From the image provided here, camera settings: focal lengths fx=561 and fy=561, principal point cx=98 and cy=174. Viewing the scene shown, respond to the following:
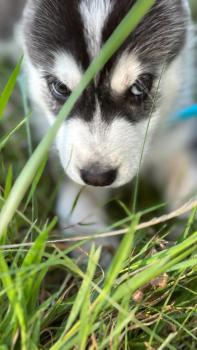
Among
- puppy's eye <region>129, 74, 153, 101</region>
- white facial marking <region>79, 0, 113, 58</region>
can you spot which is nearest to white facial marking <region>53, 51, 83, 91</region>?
white facial marking <region>79, 0, 113, 58</region>

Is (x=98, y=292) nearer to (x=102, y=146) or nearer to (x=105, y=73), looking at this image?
(x=102, y=146)

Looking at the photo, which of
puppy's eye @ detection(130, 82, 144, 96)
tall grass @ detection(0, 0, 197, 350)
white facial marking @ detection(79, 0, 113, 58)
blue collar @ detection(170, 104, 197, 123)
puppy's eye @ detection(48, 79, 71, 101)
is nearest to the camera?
tall grass @ detection(0, 0, 197, 350)

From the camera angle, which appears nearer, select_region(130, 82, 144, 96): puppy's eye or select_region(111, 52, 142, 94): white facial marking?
select_region(111, 52, 142, 94): white facial marking

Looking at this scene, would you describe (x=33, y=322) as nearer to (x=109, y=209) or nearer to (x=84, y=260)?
(x=84, y=260)

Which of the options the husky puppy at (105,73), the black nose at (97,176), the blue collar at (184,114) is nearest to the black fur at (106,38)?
the husky puppy at (105,73)

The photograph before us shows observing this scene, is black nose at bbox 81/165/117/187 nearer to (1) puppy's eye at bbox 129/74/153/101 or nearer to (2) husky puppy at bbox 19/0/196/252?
(2) husky puppy at bbox 19/0/196/252

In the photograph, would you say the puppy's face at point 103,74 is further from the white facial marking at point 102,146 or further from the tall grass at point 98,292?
the tall grass at point 98,292
